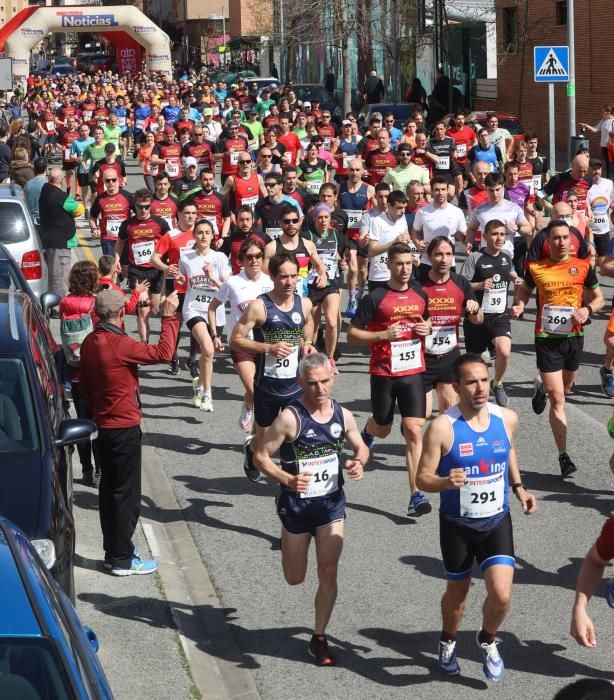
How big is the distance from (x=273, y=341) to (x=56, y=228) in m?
6.88

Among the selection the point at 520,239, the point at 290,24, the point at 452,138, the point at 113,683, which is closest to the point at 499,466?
the point at 113,683

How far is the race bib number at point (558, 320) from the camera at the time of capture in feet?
34.2

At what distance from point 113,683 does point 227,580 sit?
1.58m

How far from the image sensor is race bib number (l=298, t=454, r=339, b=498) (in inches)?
279

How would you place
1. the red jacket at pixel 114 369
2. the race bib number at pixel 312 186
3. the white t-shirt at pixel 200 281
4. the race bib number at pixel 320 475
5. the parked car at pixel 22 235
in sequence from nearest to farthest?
1. the race bib number at pixel 320 475
2. the red jacket at pixel 114 369
3. the white t-shirt at pixel 200 281
4. the parked car at pixel 22 235
5. the race bib number at pixel 312 186

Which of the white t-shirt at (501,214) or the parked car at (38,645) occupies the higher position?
the white t-shirt at (501,214)

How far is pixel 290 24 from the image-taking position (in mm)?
65688

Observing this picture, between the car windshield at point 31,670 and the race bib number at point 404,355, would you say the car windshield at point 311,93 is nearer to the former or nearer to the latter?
the race bib number at point 404,355

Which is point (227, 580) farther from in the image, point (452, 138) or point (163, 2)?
point (163, 2)

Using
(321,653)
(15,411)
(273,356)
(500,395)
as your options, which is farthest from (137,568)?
(500,395)

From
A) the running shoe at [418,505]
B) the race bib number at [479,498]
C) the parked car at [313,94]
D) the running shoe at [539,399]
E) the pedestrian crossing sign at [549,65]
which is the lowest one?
the running shoe at [418,505]

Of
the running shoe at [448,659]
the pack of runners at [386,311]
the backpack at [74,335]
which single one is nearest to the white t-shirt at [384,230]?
the pack of runners at [386,311]

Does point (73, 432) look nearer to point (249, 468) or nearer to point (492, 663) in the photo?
point (492, 663)

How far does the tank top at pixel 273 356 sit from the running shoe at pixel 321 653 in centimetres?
284
